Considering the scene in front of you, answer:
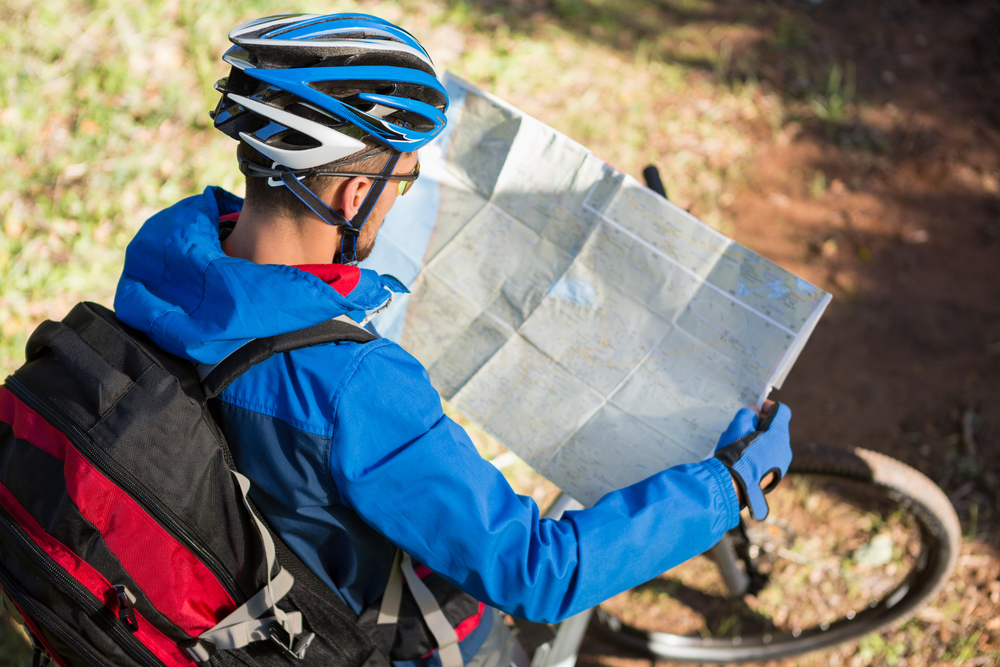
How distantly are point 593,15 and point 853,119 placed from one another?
247 centimetres

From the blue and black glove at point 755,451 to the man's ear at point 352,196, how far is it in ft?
3.35

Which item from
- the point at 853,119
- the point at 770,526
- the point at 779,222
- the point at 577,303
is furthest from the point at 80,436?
the point at 853,119

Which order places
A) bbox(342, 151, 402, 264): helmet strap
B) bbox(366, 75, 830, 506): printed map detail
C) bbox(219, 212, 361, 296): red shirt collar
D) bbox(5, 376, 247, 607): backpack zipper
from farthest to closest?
bbox(366, 75, 830, 506): printed map detail → bbox(342, 151, 402, 264): helmet strap → bbox(219, 212, 361, 296): red shirt collar → bbox(5, 376, 247, 607): backpack zipper

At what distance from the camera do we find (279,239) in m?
1.43

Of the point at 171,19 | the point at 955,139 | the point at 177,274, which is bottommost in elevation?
the point at 177,274

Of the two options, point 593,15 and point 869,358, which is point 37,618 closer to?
point 869,358

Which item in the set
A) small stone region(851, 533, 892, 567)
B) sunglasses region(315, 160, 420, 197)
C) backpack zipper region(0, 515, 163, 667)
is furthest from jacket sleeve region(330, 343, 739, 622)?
small stone region(851, 533, 892, 567)

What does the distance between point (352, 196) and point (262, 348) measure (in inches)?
17.4

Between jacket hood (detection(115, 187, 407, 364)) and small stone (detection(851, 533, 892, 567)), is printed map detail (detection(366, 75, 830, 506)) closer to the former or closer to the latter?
jacket hood (detection(115, 187, 407, 364))

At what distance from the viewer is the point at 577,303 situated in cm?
186

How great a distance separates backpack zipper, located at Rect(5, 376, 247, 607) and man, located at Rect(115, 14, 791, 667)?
151 mm

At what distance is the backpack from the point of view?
119 cm

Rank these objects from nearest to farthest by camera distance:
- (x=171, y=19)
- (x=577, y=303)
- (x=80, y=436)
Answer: (x=80, y=436) → (x=577, y=303) → (x=171, y=19)

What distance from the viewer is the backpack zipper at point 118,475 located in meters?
1.18
